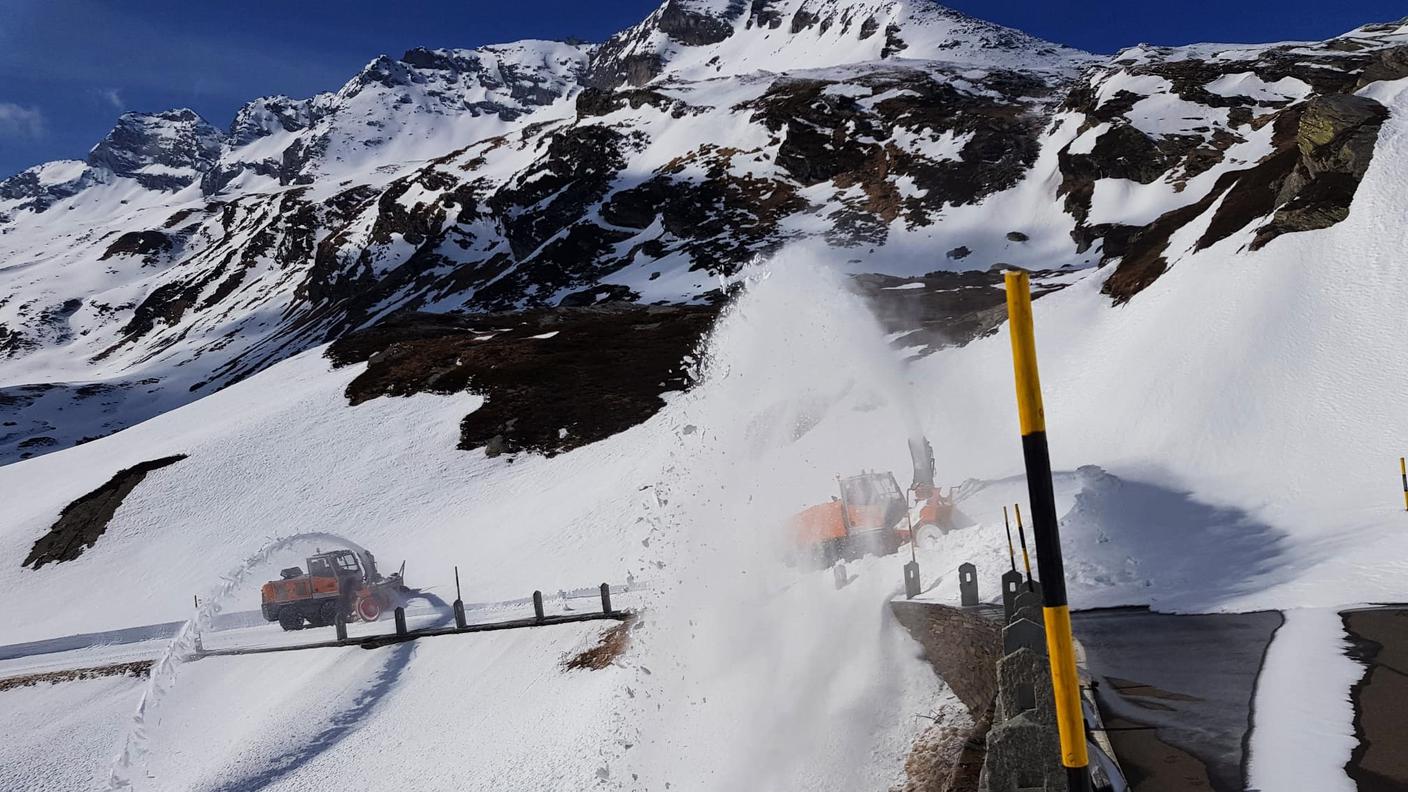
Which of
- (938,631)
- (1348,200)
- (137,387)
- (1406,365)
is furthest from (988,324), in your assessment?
(137,387)

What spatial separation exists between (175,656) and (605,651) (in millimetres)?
17398

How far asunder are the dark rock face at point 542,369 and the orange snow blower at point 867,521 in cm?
2495

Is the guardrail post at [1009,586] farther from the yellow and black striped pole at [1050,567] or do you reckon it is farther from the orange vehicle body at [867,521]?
the yellow and black striped pole at [1050,567]

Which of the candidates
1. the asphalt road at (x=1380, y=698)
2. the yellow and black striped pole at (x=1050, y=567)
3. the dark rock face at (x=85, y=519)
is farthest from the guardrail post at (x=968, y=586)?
the dark rock face at (x=85, y=519)

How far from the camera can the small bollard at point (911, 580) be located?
15.6 meters

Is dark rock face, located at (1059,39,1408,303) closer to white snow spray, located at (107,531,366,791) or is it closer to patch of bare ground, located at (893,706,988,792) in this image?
patch of bare ground, located at (893,706,988,792)

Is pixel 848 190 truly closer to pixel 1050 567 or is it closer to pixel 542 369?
pixel 542 369

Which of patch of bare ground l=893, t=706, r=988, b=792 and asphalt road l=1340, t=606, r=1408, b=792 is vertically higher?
asphalt road l=1340, t=606, r=1408, b=792

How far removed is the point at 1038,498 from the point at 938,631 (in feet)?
34.8

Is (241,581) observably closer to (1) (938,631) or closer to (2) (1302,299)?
(1) (938,631)

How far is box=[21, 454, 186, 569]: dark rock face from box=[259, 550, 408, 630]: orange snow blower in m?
18.0

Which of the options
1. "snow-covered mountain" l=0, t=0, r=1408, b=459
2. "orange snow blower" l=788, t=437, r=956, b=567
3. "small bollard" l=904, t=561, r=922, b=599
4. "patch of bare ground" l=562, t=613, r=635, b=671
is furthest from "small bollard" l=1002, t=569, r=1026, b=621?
"snow-covered mountain" l=0, t=0, r=1408, b=459

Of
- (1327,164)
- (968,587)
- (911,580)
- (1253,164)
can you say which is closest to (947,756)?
(968,587)

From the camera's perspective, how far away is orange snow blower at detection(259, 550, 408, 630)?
96.5ft
